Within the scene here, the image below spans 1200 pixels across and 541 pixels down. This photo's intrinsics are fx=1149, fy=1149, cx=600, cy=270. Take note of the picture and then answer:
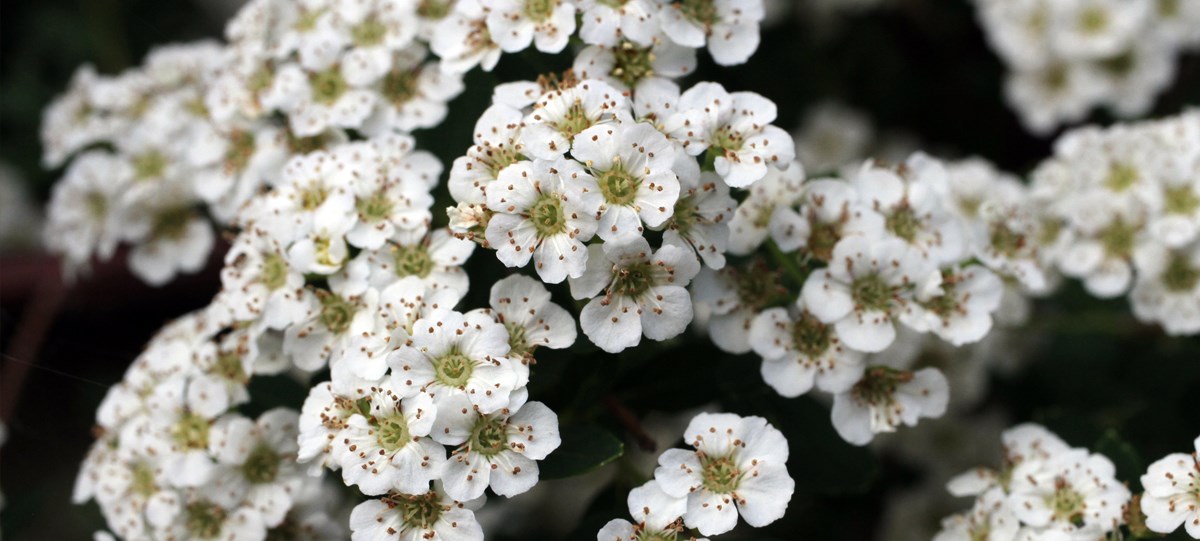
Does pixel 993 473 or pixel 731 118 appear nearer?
pixel 731 118

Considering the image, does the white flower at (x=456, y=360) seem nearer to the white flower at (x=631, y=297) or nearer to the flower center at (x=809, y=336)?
the white flower at (x=631, y=297)

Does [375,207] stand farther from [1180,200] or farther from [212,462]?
[1180,200]

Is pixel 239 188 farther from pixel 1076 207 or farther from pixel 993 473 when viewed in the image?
pixel 1076 207

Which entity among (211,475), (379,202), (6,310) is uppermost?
(379,202)

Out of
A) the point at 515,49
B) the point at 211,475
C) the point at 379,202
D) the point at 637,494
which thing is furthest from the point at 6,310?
the point at 637,494

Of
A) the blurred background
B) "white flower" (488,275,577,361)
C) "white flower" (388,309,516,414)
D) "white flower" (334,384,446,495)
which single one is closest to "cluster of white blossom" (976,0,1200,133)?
the blurred background
